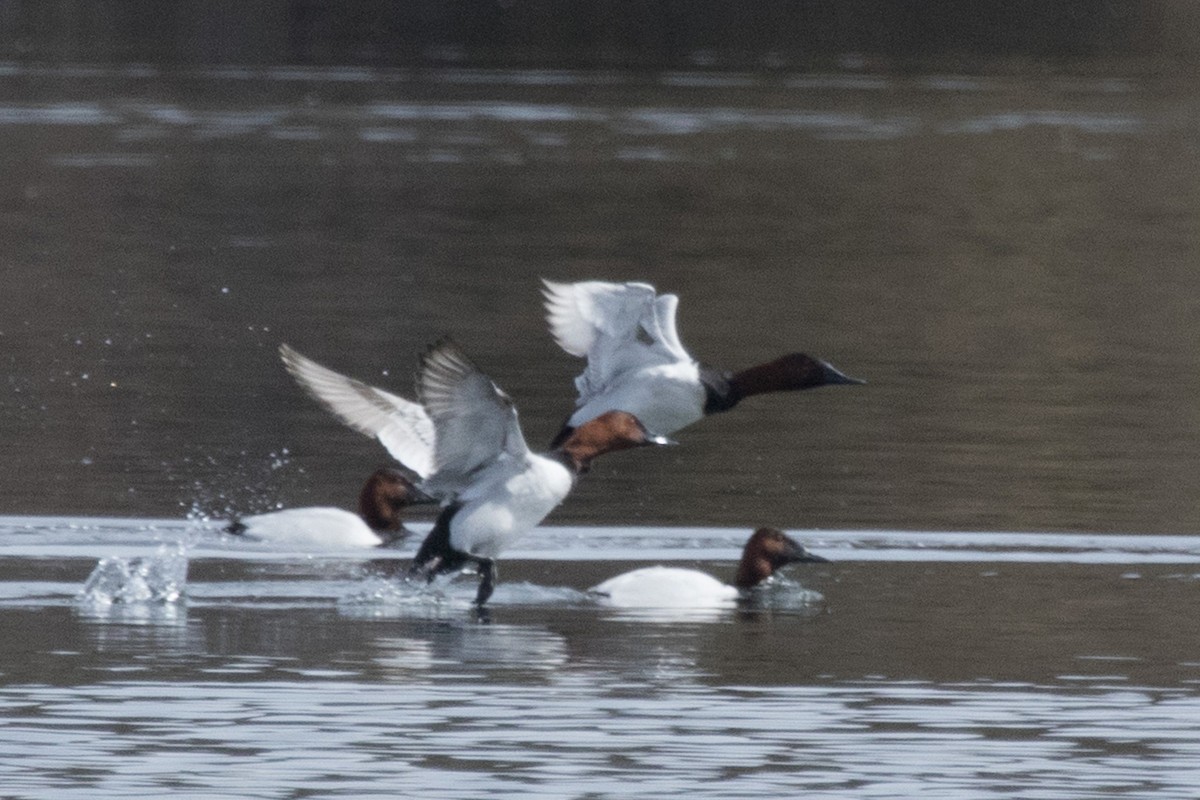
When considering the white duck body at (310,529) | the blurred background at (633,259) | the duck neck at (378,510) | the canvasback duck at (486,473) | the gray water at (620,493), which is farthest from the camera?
the blurred background at (633,259)

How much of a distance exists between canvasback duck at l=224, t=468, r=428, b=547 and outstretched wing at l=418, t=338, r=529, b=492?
1.39 m

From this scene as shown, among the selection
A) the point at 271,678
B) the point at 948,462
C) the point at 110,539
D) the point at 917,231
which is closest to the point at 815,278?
the point at 917,231

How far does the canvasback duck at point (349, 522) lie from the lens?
508 inches

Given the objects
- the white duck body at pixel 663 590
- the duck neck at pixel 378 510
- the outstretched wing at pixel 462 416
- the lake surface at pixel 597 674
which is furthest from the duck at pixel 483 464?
the duck neck at pixel 378 510

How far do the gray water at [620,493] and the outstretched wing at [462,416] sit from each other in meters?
0.54

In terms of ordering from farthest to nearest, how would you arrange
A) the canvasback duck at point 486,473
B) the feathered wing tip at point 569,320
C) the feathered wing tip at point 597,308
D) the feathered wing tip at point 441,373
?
the feathered wing tip at point 569,320, the feathered wing tip at point 597,308, the canvasback duck at point 486,473, the feathered wing tip at point 441,373

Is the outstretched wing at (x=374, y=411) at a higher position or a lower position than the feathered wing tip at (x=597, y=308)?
lower

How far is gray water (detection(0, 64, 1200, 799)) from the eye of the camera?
29.3 feet

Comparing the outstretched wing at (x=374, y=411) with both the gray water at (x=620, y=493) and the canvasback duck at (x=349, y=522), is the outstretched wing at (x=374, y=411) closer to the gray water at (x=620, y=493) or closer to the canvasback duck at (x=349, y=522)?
the canvasback duck at (x=349, y=522)

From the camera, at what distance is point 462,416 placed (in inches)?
443

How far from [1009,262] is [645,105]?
22.5 meters

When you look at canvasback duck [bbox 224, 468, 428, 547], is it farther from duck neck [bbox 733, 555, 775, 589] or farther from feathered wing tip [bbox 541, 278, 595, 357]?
duck neck [bbox 733, 555, 775, 589]

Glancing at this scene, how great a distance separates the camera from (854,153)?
41219mm

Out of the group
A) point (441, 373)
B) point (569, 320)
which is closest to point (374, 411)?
point (569, 320)
